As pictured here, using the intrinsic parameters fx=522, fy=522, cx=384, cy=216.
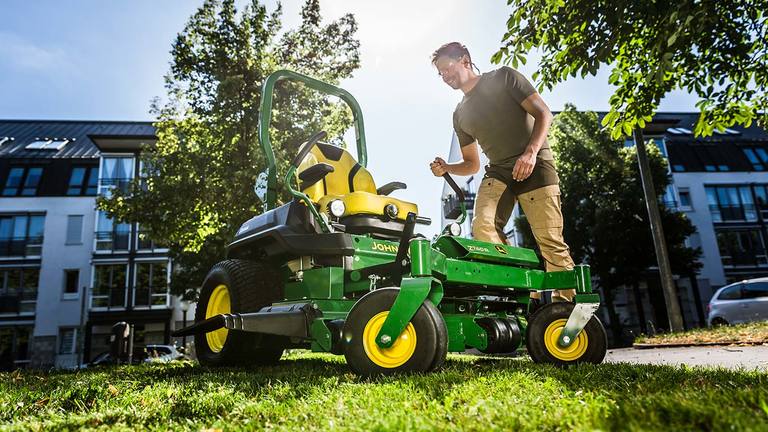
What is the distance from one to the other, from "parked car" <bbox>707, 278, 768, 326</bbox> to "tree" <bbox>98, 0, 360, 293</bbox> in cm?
1278

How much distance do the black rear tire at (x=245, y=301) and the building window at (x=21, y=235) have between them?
105 feet

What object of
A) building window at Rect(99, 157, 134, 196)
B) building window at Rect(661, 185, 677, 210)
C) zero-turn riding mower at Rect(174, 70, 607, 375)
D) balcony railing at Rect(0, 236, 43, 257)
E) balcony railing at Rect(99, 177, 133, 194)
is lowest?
zero-turn riding mower at Rect(174, 70, 607, 375)

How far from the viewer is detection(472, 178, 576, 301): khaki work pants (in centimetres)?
402

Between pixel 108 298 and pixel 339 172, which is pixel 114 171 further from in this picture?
pixel 339 172

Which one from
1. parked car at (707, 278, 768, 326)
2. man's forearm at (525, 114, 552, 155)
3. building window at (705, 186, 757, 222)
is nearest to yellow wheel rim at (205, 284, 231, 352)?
man's forearm at (525, 114, 552, 155)

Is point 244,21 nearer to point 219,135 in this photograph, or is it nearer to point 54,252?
point 219,135

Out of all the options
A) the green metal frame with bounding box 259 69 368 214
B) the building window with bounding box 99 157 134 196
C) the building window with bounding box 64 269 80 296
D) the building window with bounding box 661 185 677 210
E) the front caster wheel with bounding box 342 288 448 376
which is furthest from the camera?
the building window with bounding box 661 185 677 210

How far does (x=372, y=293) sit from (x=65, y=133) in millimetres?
39908

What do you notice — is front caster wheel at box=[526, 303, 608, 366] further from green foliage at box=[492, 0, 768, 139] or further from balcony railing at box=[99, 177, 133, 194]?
balcony railing at box=[99, 177, 133, 194]

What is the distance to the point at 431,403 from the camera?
6.85 ft

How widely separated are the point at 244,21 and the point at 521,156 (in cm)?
1320

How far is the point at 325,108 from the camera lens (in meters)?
14.4

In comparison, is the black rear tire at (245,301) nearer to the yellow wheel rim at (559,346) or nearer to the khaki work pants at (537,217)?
the khaki work pants at (537,217)

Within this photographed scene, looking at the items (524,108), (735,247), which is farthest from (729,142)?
(524,108)
